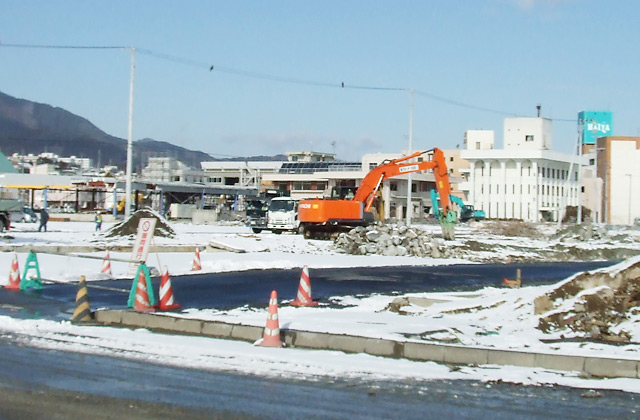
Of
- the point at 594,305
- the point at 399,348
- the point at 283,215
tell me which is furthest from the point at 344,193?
the point at 399,348

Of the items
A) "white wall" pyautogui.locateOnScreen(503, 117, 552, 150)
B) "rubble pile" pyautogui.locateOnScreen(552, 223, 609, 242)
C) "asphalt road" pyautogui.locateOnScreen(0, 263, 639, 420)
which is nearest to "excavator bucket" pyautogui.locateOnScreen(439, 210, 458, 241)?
"rubble pile" pyautogui.locateOnScreen(552, 223, 609, 242)

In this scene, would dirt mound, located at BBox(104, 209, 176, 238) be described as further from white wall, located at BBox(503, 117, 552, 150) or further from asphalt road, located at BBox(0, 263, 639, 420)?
white wall, located at BBox(503, 117, 552, 150)

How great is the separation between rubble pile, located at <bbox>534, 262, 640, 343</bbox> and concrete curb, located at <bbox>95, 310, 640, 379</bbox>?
1831 mm

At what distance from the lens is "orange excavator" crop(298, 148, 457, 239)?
146 feet

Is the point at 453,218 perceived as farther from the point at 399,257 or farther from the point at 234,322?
the point at 234,322

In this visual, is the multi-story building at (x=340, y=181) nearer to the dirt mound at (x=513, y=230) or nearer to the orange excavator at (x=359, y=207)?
the dirt mound at (x=513, y=230)

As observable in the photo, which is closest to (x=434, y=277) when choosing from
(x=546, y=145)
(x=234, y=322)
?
(x=234, y=322)

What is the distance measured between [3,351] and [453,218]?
1422 inches

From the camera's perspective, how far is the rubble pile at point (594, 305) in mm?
12648

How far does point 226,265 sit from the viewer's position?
28.4 meters

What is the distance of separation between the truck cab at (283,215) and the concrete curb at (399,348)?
1533 inches

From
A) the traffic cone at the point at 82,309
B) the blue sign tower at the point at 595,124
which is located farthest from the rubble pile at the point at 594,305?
the blue sign tower at the point at 595,124

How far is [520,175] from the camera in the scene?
114875mm

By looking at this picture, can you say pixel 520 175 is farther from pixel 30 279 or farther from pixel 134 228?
pixel 30 279
